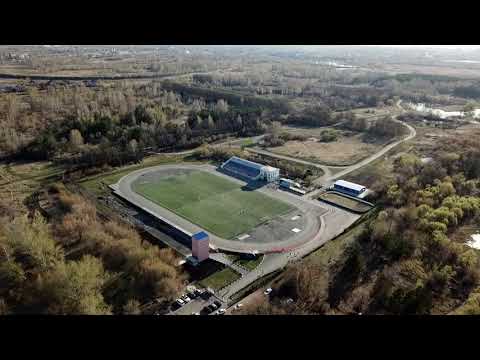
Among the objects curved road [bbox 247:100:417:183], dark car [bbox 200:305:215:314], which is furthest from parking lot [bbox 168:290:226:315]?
curved road [bbox 247:100:417:183]

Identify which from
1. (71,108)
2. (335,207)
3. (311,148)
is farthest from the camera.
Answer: (71,108)

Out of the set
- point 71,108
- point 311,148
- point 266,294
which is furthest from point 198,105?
point 266,294

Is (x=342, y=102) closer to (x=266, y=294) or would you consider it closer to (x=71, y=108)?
(x=71, y=108)

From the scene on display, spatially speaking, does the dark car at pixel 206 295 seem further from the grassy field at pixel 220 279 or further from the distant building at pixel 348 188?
the distant building at pixel 348 188

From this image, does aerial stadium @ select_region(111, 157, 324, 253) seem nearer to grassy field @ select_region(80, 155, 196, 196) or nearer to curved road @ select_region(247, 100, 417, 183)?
grassy field @ select_region(80, 155, 196, 196)

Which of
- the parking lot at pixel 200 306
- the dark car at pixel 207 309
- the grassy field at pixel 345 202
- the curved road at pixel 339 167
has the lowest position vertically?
the parking lot at pixel 200 306

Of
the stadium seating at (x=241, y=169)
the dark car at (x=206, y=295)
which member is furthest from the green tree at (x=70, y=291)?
the stadium seating at (x=241, y=169)
